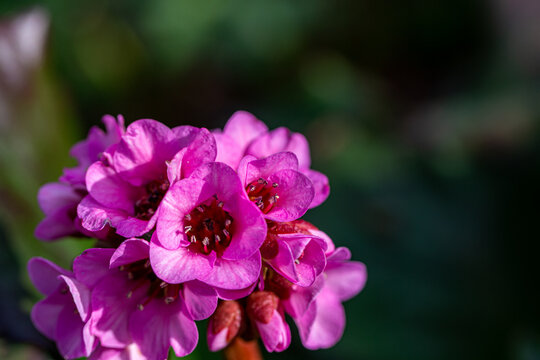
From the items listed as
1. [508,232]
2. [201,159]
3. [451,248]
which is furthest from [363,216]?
[201,159]

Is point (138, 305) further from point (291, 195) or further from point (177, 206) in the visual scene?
point (291, 195)

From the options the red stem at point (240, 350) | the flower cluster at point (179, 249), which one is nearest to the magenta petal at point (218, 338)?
the flower cluster at point (179, 249)

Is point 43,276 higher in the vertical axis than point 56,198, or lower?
lower

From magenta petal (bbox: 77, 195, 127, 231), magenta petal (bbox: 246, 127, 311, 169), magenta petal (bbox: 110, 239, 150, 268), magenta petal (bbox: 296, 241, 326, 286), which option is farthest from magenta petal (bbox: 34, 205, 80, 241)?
magenta petal (bbox: 296, 241, 326, 286)

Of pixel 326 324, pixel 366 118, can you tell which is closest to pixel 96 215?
pixel 326 324

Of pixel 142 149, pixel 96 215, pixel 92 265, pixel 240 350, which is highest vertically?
pixel 142 149

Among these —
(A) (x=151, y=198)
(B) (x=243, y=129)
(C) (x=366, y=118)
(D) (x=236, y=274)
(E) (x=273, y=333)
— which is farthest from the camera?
(C) (x=366, y=118)

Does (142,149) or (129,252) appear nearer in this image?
(129,252)
